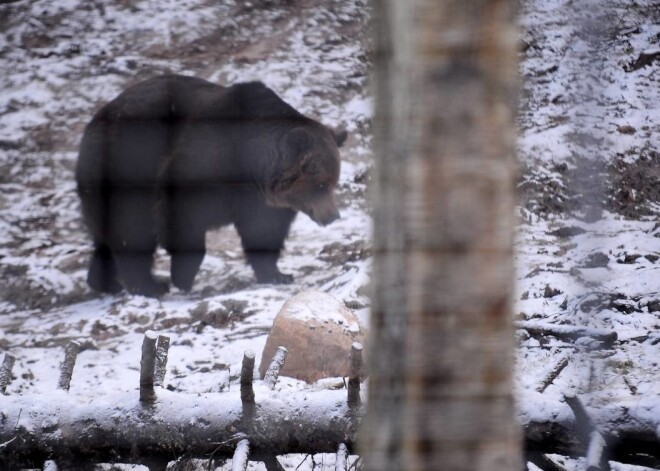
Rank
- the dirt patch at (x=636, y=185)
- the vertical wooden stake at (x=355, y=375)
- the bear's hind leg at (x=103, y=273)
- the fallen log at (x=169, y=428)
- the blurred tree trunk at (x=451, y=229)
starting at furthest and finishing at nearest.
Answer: the bear's hind leg at (x=103, y=273)
the dirt patch at (x=636, y=185)
the fallen log at (x=169, y=428)
the vertical wooden stake at (x=355, y=375)
the blurred tree trunk at (x=451, y=229)

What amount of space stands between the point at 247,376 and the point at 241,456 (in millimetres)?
129

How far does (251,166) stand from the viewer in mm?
2805

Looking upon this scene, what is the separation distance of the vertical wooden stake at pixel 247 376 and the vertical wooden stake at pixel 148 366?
15 centimetres

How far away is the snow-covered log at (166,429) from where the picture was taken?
1.24 metres

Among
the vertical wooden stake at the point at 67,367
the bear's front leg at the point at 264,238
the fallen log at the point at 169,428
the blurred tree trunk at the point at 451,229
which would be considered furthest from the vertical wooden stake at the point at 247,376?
the bear's front leg at the point at 264,238

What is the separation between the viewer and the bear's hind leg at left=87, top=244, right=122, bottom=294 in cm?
284

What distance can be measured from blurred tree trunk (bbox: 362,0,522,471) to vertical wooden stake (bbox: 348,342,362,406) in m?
0.61

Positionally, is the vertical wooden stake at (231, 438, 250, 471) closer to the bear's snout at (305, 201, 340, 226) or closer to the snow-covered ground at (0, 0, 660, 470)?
the snow-covered ground at (0, 0, 660, 470)

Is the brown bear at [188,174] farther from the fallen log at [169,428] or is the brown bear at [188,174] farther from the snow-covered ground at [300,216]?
the fallen log at [169,428]

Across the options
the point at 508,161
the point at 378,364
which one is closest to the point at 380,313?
the point at 378,364

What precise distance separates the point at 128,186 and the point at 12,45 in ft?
6.36

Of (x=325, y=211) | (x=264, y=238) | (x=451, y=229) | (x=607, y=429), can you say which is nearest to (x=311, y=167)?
(x=325, y=211)

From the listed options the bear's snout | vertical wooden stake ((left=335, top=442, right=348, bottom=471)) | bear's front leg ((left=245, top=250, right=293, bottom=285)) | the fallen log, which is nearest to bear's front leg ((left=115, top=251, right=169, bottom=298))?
bear's front leg ((left=245, top=250, right=293, bottom=285))

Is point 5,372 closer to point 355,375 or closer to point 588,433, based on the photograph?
point 355,375
